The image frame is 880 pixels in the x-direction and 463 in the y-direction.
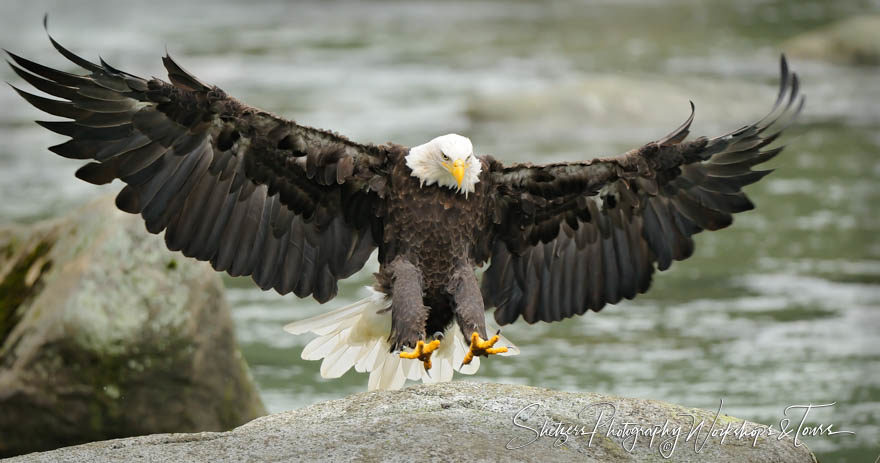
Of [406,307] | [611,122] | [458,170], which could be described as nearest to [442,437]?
[406,307]

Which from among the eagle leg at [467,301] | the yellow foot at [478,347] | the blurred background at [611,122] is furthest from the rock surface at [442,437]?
the blurred background at [611,122]

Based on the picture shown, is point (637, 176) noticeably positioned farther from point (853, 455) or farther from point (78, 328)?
point (78, 328)

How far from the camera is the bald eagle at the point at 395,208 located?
4137 millimetres

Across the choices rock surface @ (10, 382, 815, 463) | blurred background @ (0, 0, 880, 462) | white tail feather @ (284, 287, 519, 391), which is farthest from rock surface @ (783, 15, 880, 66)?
rock surface @ (10, 382, 815, 463)

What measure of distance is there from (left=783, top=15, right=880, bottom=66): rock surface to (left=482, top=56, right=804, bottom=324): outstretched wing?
1082 centimetres

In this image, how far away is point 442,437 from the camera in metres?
3.55

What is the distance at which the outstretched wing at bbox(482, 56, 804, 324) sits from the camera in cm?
453

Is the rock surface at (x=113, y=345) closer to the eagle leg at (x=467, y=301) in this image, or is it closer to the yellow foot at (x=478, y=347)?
the eagle leg at (x=467, y=301)

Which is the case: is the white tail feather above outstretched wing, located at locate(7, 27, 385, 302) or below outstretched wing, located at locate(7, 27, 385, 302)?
below

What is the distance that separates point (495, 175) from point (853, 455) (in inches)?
87.7

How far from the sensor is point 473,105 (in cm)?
1211

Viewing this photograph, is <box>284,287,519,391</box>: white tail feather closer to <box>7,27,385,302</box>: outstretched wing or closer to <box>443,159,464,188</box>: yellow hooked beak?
<box>7,27,385,302</box>: outstretched wing

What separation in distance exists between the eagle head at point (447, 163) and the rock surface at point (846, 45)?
11.5 metres

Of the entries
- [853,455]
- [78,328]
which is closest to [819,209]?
[853,455]
